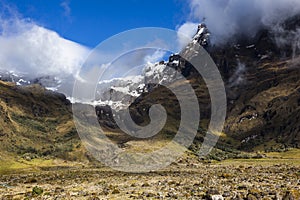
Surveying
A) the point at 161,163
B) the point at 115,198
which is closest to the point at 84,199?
the point at 115,198

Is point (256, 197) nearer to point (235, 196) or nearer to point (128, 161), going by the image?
point (235, 196)

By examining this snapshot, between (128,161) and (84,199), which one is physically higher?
(128,161)

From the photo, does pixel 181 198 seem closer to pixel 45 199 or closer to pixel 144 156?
pixel 45 199

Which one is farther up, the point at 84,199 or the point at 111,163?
the point at 111,163

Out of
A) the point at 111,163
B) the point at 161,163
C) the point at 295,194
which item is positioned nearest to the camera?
the point at 295,194

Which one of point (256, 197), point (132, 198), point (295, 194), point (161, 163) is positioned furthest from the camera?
point (161, 163)

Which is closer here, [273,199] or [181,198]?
[273,199]

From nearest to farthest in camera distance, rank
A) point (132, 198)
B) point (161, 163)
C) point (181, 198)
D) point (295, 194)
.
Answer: point (295, 194) < point (181, 198) < point (132, 198) < point (161, 163)

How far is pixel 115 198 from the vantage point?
39.6m

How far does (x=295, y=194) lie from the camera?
94.0 ft

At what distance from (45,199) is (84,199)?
6.36 m

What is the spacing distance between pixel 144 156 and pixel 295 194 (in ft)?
561

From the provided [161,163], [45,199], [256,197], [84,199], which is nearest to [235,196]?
[256,197]

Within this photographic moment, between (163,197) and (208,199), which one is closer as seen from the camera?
(208,199)
